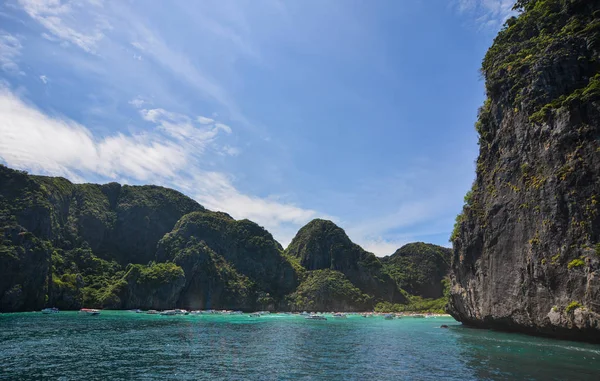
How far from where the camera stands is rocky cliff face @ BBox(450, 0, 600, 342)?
113 ft

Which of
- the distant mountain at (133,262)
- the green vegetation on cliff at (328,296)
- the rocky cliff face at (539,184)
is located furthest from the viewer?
the green vegetation on cliff at (328,296)

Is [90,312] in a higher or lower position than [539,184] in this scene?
lower

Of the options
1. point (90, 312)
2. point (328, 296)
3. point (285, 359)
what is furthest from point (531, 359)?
point (328, 296)

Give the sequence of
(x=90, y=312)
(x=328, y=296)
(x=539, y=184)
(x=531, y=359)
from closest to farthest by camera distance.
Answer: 1. (x=531, y=359)
2. (x=539, y=184)
3. (x=90, y=312)
4. (x=328, y=296)

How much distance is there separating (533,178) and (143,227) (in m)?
194

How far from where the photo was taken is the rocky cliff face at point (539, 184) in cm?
3434

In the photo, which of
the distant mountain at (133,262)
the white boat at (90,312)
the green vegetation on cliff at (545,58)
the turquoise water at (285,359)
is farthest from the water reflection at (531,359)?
the distant mountain at (133,262)

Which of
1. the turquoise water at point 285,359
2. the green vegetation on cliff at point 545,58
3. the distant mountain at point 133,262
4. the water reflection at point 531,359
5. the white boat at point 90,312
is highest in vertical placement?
the green vegetation on cliff at point 545,58

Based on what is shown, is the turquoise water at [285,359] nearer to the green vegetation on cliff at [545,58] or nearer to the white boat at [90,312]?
the green vegetation on cliff at [545,58]

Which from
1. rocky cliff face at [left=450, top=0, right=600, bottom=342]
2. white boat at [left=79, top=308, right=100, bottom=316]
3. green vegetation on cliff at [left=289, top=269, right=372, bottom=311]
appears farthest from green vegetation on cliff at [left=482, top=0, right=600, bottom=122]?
green vegetation on cliff at [left=289, top=269, right=372, bottom=311]

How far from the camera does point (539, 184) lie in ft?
132

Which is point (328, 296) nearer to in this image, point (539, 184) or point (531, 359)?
point (539, 184)

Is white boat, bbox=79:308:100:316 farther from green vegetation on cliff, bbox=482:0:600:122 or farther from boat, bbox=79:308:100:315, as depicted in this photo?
green vegetation on cliff, bbox=482:0:600:122

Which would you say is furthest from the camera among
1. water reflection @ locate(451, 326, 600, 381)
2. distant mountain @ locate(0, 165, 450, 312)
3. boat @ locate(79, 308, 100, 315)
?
distant mountain @ locate(0, 165, 450, 312)
